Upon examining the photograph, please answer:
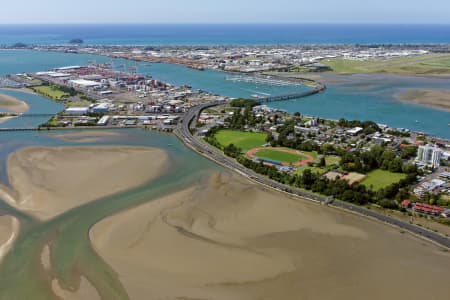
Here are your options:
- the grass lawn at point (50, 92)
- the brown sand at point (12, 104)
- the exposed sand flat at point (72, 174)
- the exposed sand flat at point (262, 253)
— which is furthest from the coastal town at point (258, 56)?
the exposed sand flat at point (262, 253)

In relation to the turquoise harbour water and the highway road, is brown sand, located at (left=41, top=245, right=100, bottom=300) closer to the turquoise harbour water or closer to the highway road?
the highway road

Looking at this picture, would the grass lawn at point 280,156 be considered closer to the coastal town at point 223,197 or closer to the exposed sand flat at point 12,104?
the coastal town at point 223,197

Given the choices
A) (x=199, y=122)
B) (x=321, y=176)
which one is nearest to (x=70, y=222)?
(x=321, y=176)

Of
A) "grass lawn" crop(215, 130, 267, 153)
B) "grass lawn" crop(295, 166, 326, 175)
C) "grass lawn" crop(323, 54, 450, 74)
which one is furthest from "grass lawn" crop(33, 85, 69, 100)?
"grass lawn" crop(323, 54, 450, 74)

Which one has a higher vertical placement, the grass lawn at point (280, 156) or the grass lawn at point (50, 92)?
the grass lawn at point (50, 92)

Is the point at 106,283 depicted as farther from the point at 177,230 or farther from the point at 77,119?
the point at 77,119

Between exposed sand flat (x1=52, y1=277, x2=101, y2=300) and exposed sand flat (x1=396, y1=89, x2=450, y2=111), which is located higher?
exposed sand flat (x1=396, y1=89, x2=450, y2=111)
